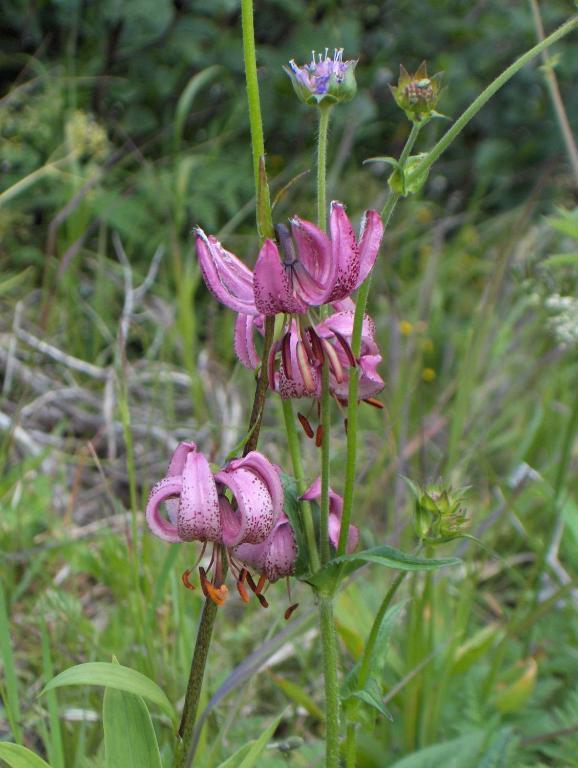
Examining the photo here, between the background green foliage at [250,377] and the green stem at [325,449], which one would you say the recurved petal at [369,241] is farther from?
the background green foliage at [250,377]

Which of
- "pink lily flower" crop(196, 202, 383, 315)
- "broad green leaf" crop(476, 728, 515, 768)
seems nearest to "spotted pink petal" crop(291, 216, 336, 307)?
"pink lily flower" crop(196, 202, 383, 315)

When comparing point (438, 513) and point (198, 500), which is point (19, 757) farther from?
point (438, 513)

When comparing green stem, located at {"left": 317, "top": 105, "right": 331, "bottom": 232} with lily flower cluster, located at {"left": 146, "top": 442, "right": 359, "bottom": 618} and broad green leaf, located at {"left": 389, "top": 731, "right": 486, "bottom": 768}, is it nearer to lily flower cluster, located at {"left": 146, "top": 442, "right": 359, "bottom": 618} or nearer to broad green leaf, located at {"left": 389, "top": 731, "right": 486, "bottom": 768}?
lily flower cluster, located at {"left": 146, "top": 442, "right": 359, "bottom": 618}

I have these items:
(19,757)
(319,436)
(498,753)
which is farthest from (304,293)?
(498,753)

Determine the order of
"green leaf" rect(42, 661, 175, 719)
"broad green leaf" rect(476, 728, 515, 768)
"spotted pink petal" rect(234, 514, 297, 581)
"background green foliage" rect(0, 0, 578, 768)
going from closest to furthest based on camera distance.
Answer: "green leaf" rect(42, 661, 175, 719)
"spotted pink petal" rect(234, 514, 297, 581)
"broad green leaf" rect(476, 728, 515, 768)
"background green foliage" rect(0, 0, 578, 768)

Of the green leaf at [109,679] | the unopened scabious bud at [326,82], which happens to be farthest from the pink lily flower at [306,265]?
the green leaf at [109,679]

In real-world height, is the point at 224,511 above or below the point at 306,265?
below
